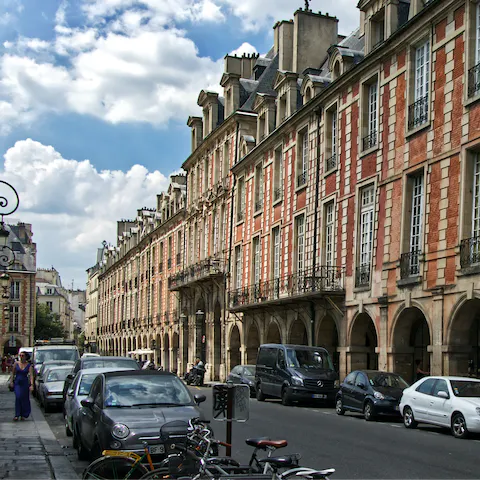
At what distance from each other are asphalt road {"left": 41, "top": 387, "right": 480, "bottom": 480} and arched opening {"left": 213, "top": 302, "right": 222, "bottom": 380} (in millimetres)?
25499

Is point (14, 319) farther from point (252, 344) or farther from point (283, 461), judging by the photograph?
point (283, 461)

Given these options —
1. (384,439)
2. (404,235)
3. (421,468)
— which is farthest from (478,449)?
(404,235)

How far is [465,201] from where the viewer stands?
71.4ft

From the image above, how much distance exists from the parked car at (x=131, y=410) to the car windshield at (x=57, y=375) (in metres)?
11.1

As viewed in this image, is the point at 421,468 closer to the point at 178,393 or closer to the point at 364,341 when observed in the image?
the point at 178,393

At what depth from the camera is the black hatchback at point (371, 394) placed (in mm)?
20141

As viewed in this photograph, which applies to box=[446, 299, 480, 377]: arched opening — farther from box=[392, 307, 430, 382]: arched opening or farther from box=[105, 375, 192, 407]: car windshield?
box=[105, 375, 192, 407]: car windshield

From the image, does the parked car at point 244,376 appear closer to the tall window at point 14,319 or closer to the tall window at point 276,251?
the tall window at point 276,251

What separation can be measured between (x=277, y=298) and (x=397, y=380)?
13.5 metres

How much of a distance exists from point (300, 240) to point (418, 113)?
1076cm

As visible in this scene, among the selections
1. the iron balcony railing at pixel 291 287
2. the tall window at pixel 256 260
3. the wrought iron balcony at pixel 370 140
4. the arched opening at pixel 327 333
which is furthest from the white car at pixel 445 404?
the tall window at pixel 256 260

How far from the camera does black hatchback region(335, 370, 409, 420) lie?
66.1 ft

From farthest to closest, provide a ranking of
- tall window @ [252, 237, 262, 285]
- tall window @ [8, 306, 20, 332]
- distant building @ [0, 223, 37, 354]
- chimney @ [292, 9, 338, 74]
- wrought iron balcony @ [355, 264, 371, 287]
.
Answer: tall window @ [8, 306, 20, 332], distant building @ [0, 223, 37, 354], chimney @ [292, 9, 338, 74], tall window @ [252, 237, 262, 285], wrought iron balcony @ [355, 264, 371, 287]

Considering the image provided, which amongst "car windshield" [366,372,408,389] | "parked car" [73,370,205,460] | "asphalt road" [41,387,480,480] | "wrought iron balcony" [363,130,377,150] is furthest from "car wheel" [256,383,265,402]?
"parked car" [73,370,205,460]
